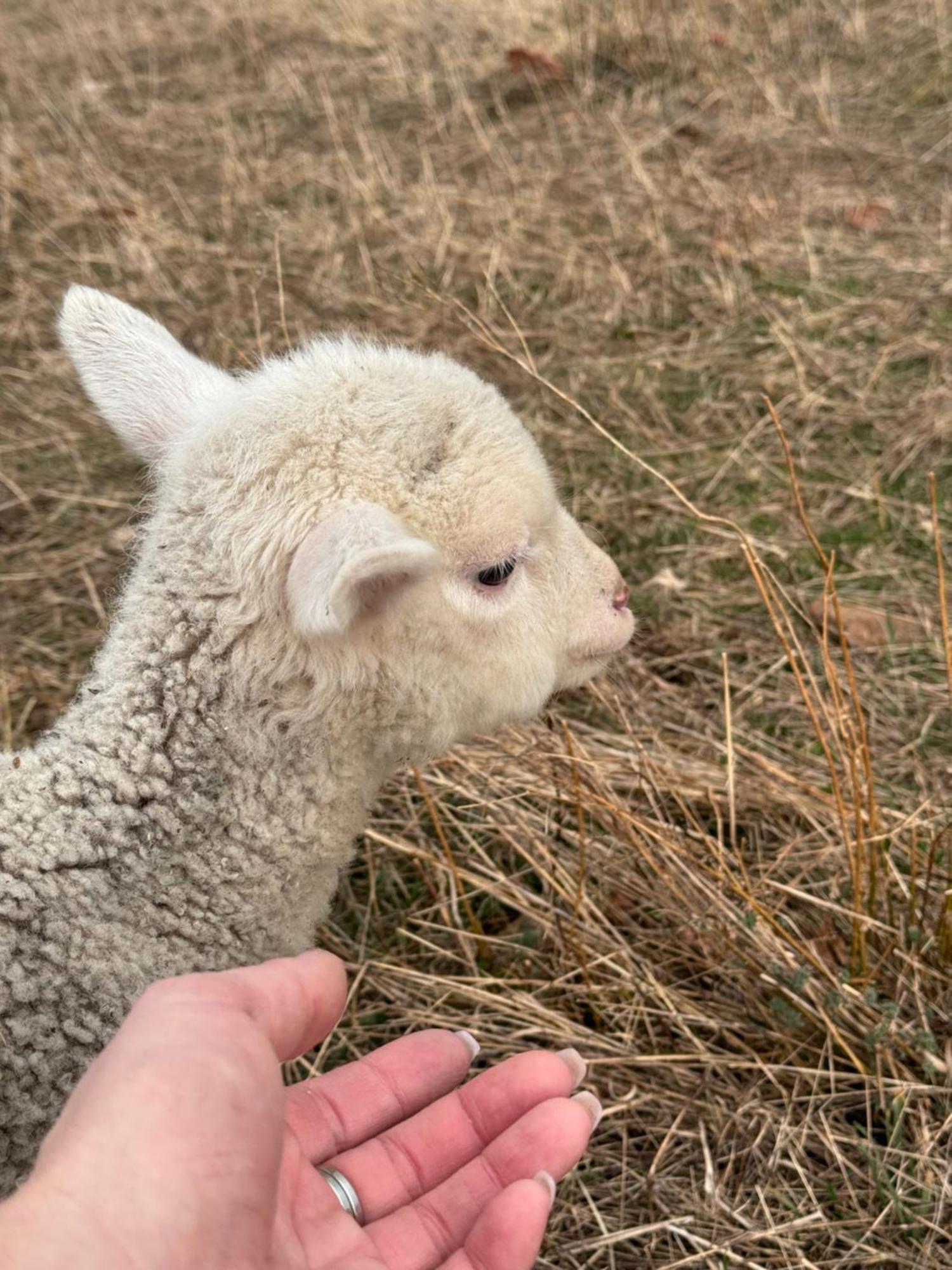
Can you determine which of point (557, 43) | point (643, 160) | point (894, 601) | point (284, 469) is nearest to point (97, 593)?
point (284, 469)

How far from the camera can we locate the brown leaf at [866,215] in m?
6.29

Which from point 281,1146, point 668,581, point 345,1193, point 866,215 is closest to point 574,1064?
point 345,1193

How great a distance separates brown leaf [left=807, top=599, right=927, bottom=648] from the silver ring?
2.59 meters

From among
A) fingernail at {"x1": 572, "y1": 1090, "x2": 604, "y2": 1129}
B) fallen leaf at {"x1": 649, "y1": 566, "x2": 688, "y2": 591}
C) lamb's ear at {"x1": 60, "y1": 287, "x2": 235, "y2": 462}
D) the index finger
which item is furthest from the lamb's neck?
fallen leaf at {"x1": 649, "y1": 566, "x2": 688, "y2": 591}

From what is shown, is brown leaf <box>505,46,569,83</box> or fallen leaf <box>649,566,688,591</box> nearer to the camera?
fallen leaf <box>649,566,688,591</box>

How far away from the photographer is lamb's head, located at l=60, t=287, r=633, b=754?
212 centimetres

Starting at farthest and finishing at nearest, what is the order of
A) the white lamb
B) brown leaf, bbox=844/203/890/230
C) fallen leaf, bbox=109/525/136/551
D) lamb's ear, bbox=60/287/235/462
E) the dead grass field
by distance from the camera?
brown leaf, bbox=844/203/890/230, fallen leaf, bbox=109/525/136/551, the dead grass field, lamb's ear, bbox=60/287/235/462, the white lamb

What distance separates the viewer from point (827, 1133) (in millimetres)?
2602

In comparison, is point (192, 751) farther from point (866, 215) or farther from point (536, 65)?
point (536, 65)

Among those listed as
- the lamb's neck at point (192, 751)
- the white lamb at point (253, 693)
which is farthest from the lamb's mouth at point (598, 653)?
the lamb's neck at point (192, 751)

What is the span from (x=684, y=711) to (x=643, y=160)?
4.62 metres

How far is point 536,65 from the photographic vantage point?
8062 mm

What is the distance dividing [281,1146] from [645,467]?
1552 millimetres

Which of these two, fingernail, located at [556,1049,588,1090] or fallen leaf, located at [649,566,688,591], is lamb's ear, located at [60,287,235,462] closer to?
fingernail, located at [556,1049,588,1090]
